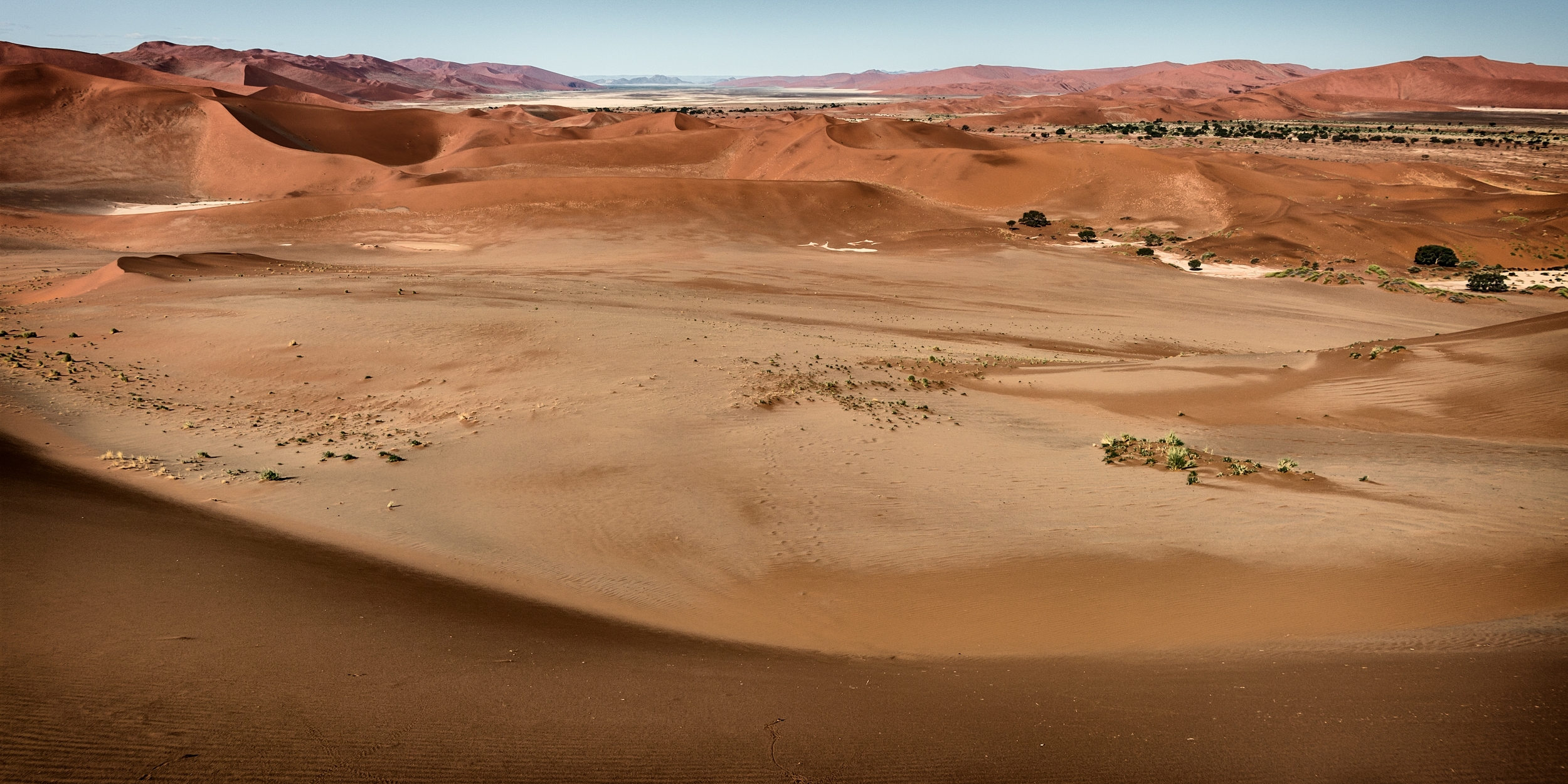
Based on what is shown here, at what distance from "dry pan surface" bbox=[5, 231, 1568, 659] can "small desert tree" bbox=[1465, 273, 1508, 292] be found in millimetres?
9814

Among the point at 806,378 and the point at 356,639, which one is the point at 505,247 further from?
the point at 356,639

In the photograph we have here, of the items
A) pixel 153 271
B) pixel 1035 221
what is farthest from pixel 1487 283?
pixel 153 271

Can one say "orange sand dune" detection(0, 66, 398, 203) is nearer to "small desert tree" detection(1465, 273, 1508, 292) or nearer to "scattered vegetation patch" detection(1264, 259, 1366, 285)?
"scattered vegetation patch" detection(1264, 259, 1366, 285)

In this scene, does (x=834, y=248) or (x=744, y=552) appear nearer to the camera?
(x=744, y=552)

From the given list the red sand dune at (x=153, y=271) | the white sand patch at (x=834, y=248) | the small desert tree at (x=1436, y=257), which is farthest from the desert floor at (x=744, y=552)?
the small desert tree at (x=1436, y=257)

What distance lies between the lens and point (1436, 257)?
32031 millimetres

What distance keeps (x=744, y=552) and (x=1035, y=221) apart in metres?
36.2

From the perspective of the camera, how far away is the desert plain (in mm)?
4582

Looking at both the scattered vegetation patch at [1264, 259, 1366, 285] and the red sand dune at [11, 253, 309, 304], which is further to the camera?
the scattered vegetation patch at [1264, 259, 1366, 285]

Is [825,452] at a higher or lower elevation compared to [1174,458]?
lower

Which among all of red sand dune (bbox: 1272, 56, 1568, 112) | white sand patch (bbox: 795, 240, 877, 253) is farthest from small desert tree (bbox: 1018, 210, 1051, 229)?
red sand dune (bbox: 1272, 56, 1568, 112)

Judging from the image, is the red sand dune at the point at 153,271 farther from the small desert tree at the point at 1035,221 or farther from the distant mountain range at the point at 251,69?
the distant mountain range at the point at 251,69

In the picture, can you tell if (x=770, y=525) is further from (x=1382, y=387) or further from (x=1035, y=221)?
(x=1035, y=221)

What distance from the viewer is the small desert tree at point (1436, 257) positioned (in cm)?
3192
